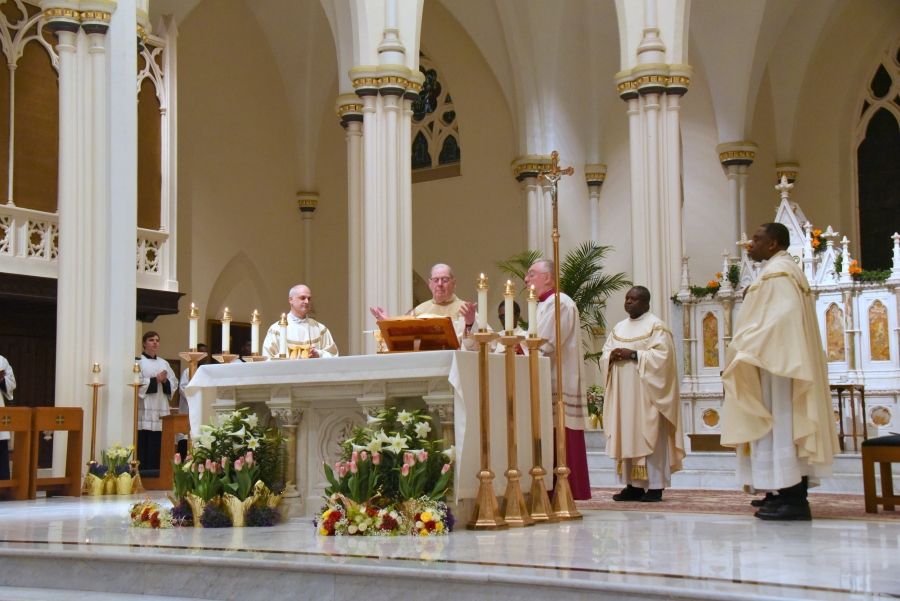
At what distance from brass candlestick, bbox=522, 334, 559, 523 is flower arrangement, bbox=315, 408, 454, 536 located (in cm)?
73

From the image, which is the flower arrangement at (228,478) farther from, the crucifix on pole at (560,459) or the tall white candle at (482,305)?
the crucifix on pole at (560,459)

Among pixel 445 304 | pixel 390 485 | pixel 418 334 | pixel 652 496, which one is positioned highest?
pixel 445 304

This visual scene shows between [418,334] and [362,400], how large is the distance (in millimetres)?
531

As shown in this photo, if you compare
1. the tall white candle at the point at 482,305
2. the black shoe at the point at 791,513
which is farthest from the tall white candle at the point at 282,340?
the black shoe at the point at 791,513

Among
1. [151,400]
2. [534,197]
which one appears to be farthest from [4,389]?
[534,197]

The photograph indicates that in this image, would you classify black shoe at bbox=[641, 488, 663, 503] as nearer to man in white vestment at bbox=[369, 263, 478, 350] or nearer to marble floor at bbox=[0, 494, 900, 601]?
marble floor at bbox=[0, 494, 900, 601]

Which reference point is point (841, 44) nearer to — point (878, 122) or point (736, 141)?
point (878, 122)

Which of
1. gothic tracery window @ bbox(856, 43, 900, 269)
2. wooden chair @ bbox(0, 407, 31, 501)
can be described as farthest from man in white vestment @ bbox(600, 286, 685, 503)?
gothic tracery window @ bbox(856, 43, 900, 269)

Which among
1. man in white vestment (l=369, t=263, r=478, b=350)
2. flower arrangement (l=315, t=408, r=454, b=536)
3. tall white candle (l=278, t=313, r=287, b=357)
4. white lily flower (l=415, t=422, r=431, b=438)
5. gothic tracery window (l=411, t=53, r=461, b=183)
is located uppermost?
gothic tracery window (l=411, t=53, r=461, b=183)

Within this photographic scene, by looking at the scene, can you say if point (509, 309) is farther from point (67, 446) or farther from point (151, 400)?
point (151, 400)

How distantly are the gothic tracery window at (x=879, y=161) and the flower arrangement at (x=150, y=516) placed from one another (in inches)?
632

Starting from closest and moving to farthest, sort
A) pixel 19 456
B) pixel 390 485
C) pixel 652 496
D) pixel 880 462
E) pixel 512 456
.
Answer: pixel 390 485, pixel 512 456, pixel 880 462, pixel 652 496, pixel 19 456

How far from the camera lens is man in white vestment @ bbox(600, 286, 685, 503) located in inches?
333

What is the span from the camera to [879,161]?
20.2 m
